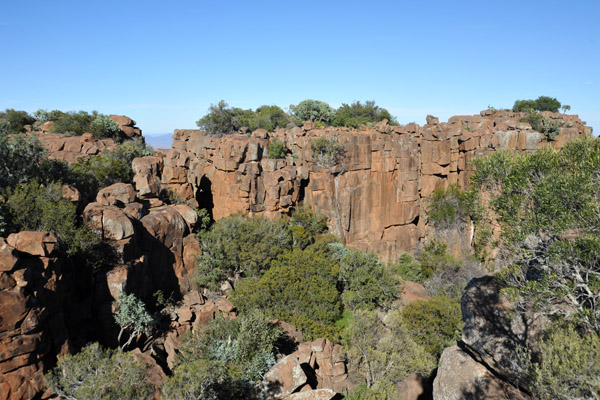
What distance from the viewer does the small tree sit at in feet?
46.1

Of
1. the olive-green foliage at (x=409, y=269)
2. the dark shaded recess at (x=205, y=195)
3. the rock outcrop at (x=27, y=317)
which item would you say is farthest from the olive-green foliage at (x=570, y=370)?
the dark shaded recess at (x=205, y=195)

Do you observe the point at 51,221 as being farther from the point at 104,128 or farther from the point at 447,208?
the point at 447,208

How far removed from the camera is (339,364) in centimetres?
1589

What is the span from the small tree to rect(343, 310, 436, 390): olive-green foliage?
8669 millimetres

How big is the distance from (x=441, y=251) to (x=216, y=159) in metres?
20.6

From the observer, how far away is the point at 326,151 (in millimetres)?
29906

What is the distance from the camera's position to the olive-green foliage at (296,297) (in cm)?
1784

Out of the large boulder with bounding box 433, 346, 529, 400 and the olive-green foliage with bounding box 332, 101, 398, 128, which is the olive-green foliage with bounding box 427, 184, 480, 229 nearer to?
the olive-green foliage with bounding box 332, 101, 398, 128

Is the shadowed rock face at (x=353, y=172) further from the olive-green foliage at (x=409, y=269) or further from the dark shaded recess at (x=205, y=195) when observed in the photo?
the olive-green foliage at (x=409, y=269)

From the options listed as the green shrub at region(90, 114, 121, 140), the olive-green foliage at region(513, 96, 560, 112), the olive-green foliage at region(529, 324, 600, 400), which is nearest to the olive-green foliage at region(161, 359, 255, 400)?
the olive-green foliage at region(529, 324, 600, 400)

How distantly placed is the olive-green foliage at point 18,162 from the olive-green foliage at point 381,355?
709 inches

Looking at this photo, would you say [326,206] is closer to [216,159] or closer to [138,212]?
[216,159]

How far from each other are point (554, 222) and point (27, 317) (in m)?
14.6

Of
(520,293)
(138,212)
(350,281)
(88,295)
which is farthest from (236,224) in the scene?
(520,293)
